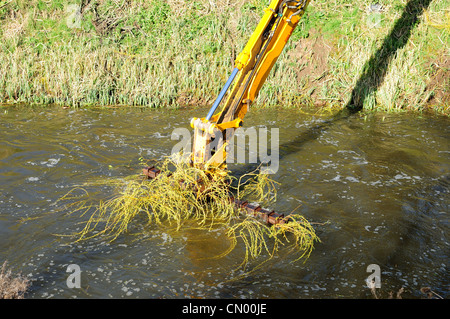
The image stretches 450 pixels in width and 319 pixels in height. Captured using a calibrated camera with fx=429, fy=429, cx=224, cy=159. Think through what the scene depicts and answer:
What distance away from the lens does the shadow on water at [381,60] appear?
941cm

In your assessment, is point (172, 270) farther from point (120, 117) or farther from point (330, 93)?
point (330, 93)

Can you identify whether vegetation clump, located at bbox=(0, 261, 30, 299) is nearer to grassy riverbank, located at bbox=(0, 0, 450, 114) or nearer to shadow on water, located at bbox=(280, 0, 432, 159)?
grassy riverbank, located at bbox=(0, 0, 450, 114)

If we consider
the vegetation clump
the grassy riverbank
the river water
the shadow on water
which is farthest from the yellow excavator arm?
the grassy riverbank

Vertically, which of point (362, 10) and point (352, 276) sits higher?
point (362, 10)

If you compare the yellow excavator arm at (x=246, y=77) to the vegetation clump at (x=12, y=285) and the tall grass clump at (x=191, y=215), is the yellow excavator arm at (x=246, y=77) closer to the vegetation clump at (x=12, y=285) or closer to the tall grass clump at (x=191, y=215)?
the tall grass clump at (x=191, y=215)

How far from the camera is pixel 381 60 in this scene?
9.63 metres

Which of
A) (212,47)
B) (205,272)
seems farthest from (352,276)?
(212,47)

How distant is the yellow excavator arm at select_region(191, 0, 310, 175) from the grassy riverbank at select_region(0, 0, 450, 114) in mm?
4190

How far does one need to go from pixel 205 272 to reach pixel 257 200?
1778 mm

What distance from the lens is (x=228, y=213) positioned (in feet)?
17.2

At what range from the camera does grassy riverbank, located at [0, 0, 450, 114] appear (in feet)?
30.9

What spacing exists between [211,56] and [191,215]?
5.89m

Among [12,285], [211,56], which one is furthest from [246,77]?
[211,56]

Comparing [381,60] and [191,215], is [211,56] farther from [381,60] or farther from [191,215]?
[191,215]
